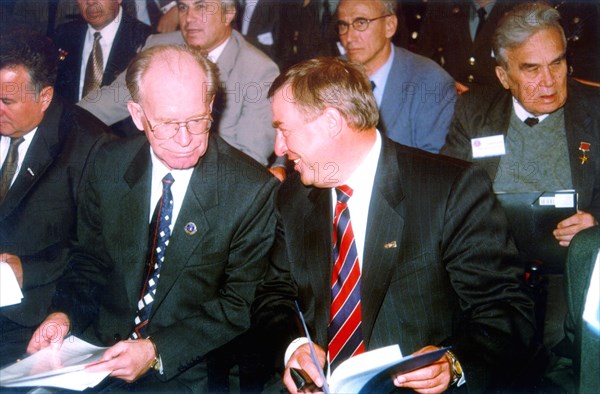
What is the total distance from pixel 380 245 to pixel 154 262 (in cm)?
99

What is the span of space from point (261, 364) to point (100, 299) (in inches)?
32.1

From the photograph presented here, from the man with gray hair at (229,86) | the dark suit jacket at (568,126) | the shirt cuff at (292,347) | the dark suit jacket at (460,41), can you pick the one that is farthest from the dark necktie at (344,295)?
the dark suit jacket at (460,41)

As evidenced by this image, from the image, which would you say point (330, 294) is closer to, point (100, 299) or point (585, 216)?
point (100, 299)

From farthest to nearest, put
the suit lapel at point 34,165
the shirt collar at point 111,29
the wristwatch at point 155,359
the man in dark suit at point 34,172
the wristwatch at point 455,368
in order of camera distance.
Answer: the shirt collar at point 111,29 < the suit lapel at point 34,165 < the man in dark suit at point 34,172 < the wristwatch at point 155,359 < the wristwatch at point 455,368

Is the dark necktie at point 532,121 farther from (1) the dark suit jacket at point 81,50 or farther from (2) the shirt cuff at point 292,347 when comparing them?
(1) the dark suit jacket at point 81,50

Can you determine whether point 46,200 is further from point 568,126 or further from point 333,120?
point 568,126

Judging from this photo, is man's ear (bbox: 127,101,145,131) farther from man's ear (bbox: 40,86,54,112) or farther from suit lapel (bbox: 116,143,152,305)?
man's ear (bbox: 40,86,54,112)

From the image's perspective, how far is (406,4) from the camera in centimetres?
480

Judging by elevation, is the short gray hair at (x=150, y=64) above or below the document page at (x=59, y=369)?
A: above

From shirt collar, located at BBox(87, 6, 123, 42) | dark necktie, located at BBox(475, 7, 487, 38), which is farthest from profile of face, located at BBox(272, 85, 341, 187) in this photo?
shirt collar, located at BBox(87, 6, 123, 42)

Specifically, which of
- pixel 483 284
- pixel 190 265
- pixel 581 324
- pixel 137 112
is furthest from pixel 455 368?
pixel 137 112

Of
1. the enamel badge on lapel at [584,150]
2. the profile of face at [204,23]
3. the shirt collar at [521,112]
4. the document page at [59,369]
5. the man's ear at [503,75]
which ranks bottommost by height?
the document page at [59,369]

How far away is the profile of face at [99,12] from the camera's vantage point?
15.5 ft

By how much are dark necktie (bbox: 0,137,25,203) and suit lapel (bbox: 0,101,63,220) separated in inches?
5.3
